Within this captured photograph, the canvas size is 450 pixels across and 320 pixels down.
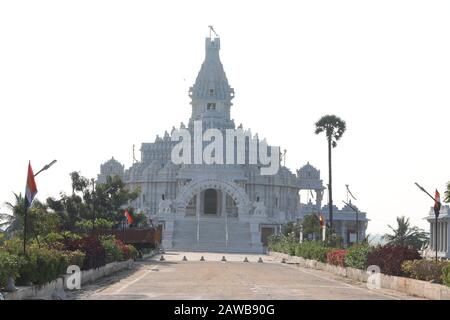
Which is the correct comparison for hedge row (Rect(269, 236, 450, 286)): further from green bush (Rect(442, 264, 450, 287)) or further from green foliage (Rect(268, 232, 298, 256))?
green foliage (Rect(268, 232, 298, 256))

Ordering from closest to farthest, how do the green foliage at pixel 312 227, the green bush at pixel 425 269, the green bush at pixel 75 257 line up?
the green bush at pixel 425 269 → the green bush at pixel 75 257 → the green foliage at pixel 312 227

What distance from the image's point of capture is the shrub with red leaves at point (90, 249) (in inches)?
1409

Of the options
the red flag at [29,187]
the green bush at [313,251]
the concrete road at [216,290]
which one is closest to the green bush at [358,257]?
the concrete road at [216,290]

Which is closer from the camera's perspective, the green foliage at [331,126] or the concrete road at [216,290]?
the concrete road at [216,290]

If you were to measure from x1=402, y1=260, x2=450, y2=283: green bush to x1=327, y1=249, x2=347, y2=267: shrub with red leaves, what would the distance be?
438 inches


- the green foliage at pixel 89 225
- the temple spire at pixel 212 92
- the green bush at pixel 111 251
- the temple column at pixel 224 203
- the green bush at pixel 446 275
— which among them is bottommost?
the green bush at pixel 446 275

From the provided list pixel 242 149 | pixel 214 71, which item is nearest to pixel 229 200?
pixel 242 149

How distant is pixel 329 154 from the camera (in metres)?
62.8

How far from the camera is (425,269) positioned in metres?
29.2

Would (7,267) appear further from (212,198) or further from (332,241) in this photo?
(212,198)

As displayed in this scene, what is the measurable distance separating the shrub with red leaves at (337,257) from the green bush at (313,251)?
2.72m

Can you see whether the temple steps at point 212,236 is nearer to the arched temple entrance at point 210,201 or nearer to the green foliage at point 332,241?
the arched temple entrance at point 210,201
